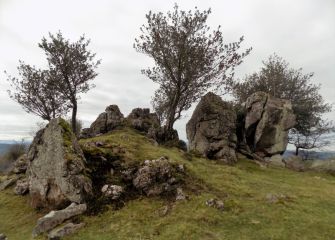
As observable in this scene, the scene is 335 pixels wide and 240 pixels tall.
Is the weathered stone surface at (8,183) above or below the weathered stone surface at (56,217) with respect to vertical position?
above

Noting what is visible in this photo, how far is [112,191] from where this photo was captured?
811 inches

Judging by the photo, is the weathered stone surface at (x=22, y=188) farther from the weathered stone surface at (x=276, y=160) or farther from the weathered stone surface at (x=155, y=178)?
the weathered stone surface at (x=276, y=160)

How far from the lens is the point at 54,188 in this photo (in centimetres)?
2073

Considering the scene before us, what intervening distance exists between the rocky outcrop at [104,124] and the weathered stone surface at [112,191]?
17861 mm

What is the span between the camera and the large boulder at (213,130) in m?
35.2

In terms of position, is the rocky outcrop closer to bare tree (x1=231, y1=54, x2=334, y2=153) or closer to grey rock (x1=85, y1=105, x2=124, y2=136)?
grey rock (x1=85, y1=105, x2=124, y2=136)

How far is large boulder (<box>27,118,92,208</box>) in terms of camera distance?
1986 cm

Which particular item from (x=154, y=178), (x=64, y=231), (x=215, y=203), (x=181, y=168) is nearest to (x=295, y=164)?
(x=181, y=168)

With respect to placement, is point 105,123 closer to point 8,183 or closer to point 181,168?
point 8,183

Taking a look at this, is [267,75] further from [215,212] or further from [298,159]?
[215,212]

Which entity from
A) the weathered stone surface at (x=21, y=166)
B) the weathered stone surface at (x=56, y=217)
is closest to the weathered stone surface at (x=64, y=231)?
the weathered stone surface at (x=56, y=217)

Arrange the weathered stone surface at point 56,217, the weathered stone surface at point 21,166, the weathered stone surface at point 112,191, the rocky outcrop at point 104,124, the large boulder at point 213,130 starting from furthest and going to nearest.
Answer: the rocky outcrop at point 104,124
the large boulder at point 213,130
the weathered stone surface at point 21,166
the weathered stone surface at point 112,191
the weathered stone surface at point 56,217

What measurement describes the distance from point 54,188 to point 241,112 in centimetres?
3016

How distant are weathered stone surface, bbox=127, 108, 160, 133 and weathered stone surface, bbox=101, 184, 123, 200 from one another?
17914 millimetres
